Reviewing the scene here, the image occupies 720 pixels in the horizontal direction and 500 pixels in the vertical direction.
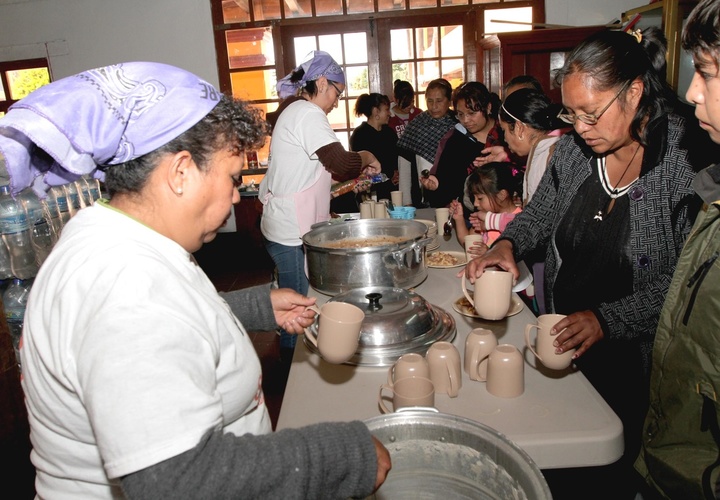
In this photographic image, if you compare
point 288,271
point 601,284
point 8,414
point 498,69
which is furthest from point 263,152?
point 601,284

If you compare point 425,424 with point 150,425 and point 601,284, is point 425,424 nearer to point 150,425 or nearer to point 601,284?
point 150,425

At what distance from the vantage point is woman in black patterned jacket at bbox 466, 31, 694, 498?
144 centimetres

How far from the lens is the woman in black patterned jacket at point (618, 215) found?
144 centimetres

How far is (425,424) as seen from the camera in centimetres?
94

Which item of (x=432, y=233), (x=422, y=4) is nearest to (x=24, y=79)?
(x=422, y=4)

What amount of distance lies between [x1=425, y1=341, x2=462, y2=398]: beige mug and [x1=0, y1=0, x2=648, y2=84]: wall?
19.2 feet

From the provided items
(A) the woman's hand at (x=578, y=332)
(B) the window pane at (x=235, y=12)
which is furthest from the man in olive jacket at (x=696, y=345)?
(B) the window pane at (x=235, y=12)

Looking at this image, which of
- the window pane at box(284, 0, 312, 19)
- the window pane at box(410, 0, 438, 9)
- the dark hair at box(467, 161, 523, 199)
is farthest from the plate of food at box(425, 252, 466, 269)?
the window pane at box(284, 0, 312, 19)

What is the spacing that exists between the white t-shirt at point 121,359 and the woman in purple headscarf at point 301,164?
192 cm

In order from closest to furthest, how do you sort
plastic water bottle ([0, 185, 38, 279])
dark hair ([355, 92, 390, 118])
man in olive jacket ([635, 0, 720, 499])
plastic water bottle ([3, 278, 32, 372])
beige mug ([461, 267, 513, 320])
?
1. man in olive jacket ([635, 0, 720, 499])
2. beige mug ([461, 267, 513, 320])
3. plastic water bottle ([0, 185, 38, 279])
4. plastic water bottle ([3, 278, 32, 372])
5. dark hair ([355, 92, 390, 118])

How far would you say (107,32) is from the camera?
6.27 meters

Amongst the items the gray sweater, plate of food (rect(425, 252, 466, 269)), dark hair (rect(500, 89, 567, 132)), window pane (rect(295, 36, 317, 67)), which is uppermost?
window pane (rect(295, 36, 317, 67))

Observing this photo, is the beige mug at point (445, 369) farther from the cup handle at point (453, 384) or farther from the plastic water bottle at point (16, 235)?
the plastic water bottle at point (16, 235)

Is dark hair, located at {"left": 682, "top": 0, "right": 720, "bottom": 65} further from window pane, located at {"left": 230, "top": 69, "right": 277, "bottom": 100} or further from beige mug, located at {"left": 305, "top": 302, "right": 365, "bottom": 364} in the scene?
window pane, located at {"left": 230, "top": 69, "right": 277, "bottom": 100}
